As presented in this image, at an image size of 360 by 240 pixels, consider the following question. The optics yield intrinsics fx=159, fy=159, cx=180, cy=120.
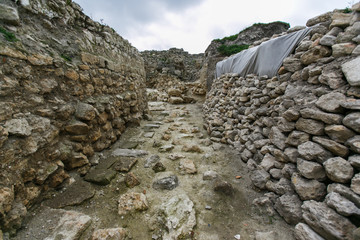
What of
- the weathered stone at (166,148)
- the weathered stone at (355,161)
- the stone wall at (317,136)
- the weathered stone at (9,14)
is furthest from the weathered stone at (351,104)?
the weathered stone at (9,14)

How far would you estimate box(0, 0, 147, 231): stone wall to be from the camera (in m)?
1.61

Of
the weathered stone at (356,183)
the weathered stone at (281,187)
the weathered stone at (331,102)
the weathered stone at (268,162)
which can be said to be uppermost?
the weathered stone at (331,102)

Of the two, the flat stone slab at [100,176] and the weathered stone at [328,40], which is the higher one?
the weathered stone at [328,40]

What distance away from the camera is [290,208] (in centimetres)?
175

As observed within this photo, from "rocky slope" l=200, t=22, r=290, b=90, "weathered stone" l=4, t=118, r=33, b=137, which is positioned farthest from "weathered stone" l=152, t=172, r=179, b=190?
"rocky slope" l=200, t=22, r=290, b=90

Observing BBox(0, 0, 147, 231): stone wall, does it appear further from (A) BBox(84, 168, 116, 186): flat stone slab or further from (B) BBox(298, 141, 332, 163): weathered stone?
(B) BBox(298, 141, 332, 163): weathered stone

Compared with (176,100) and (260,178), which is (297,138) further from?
(176,100)

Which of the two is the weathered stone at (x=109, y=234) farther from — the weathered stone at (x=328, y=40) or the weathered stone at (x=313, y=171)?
the weathered stone at (x=328, y=40)

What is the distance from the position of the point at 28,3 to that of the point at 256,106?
12.6 feet

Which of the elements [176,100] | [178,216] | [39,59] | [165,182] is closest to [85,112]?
[39,59]

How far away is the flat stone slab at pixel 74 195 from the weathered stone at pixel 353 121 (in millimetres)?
2990

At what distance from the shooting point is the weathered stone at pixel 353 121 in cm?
141

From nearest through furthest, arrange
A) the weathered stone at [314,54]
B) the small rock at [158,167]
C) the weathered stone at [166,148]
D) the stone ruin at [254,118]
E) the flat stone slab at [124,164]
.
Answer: the stone ruin at [254,118]
the weathered stone at [314,54]
the flat stone slab at [124,164]
the small rock at [158,167]
the weathered stone at [166,148]

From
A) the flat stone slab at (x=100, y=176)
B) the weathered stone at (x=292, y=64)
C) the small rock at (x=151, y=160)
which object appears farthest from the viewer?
the small rock at (x=151, y=160)
